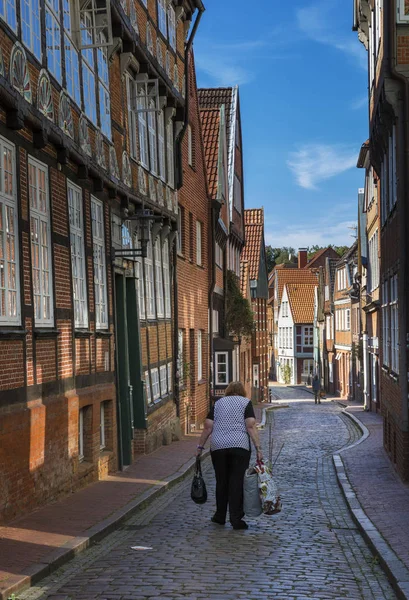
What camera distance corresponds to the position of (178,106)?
2455 cm

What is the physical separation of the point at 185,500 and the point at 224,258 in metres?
24.4

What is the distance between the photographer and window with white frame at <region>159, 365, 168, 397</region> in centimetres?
2253

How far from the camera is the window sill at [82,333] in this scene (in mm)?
14081

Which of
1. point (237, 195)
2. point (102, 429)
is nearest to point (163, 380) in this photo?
point (102, 429)

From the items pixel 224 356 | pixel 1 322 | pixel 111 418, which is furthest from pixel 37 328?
pixel 224 356

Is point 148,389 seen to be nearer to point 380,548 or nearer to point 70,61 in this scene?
point 70,61

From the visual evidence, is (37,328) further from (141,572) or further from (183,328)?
(183,328)

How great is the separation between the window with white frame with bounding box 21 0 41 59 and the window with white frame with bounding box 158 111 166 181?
10.3 meters

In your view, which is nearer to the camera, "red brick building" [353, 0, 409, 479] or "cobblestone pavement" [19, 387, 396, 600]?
"cobblestone pavement" [19, 387, 396, 600]

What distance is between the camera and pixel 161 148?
23094 mm

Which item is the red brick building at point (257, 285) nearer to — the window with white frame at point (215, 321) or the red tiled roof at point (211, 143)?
the window with white frame at point (215, 321)

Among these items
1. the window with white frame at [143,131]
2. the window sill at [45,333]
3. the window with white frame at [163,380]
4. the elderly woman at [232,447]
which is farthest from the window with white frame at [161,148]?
the elderly woman at [232,447]

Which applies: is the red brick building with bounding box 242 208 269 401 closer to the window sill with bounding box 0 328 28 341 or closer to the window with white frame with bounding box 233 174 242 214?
the window with white frame with bounding box 233 174 242 214

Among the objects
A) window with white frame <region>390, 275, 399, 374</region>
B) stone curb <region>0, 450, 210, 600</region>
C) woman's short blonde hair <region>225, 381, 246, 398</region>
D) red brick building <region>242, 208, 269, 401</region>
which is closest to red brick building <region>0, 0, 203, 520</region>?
stone curb <region>0, 450, 210, 600</region>
